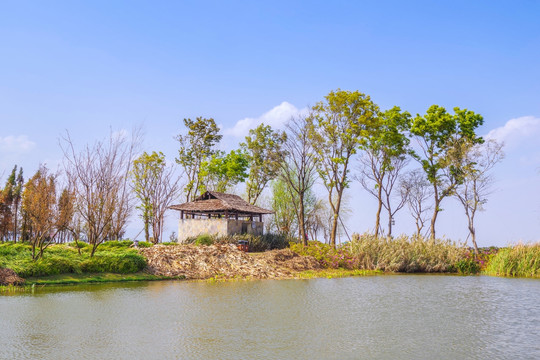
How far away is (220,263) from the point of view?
719 inches

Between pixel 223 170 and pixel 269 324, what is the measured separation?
1380 inches

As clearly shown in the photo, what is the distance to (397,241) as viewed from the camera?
69.7 ft

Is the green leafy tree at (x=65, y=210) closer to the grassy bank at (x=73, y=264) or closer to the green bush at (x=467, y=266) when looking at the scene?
the grassy bank at (x=73, y=264)

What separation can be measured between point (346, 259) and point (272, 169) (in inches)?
873

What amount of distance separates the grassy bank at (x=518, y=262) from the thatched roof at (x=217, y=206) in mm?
18601

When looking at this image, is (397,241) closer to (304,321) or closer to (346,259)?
(346,259)

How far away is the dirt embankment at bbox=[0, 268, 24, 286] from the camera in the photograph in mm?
13027

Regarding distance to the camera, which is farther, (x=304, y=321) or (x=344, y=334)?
(x=304, y=321)

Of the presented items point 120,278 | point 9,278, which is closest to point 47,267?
point 9,278

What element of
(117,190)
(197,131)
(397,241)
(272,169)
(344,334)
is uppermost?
(197,131)

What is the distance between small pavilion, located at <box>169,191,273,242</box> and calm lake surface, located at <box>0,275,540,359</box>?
20250 millimetres

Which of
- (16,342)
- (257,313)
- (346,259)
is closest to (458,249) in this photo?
(346,259)

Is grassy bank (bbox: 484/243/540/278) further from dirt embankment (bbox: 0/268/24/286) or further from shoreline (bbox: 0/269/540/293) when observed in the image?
dirt embankment (bbox: 0/268/24/286)

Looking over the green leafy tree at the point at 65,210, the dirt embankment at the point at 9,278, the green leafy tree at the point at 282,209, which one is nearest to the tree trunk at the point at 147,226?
the green leafy tree at the point at 282,209
